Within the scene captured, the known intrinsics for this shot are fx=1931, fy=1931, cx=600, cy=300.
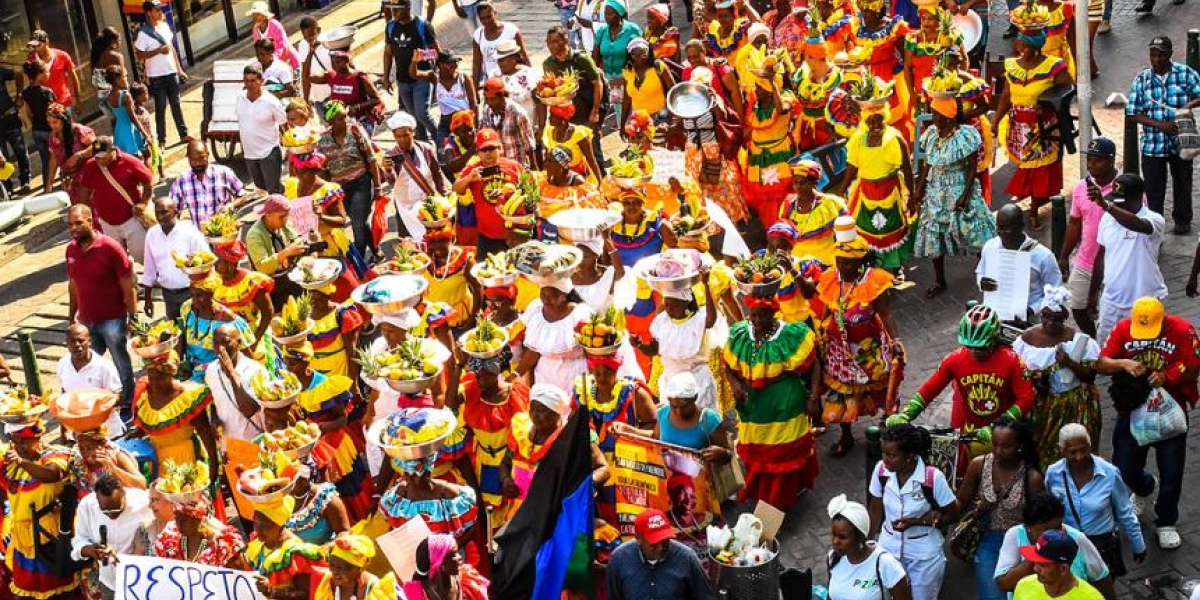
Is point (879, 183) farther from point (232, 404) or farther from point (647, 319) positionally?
point (232, 404)

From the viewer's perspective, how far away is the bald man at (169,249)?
635 inches

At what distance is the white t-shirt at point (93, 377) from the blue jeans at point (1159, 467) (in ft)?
A: 23.7

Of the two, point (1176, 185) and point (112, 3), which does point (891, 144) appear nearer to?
point (1176, 185)

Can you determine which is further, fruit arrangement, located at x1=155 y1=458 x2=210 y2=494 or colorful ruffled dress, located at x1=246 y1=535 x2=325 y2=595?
fruit arrangement, located at x1=155 y1=458 x2=210 y2=494

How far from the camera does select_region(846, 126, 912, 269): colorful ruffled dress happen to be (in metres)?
15.7

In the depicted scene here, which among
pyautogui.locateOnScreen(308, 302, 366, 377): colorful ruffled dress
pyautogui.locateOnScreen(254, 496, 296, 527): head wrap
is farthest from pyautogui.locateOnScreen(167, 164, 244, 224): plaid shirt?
pyautogui.locateOnScreen(254, 496, 296, 527): head wrap

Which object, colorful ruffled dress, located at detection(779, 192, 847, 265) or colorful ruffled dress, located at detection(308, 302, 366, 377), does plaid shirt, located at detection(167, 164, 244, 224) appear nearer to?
colorful ruffled dress, located at detection(308, 302, 366, 377)

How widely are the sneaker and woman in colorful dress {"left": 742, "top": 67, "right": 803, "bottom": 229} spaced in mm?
5917

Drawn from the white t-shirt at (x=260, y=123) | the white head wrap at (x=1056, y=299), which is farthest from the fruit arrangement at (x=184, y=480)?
the white t-shirt at (x=260, y=123)

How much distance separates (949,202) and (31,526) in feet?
26.0

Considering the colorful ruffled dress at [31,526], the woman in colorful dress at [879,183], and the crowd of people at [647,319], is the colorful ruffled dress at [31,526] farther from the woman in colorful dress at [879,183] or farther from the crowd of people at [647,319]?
the woman in colorful dress at [879,183]

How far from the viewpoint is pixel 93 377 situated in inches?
566

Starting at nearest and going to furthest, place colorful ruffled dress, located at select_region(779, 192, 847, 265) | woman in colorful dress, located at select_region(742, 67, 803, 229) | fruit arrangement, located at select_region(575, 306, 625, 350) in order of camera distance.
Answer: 1. fruit arrangement, located at select_region(575, 306, 625, 350)
2. colorful ruffled dress, located at select_region(779, 192, 847, 265)
3. woman in colorful dress, located at select_region(742, 67, 803, 229)

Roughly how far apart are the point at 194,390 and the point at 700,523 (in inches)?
139
